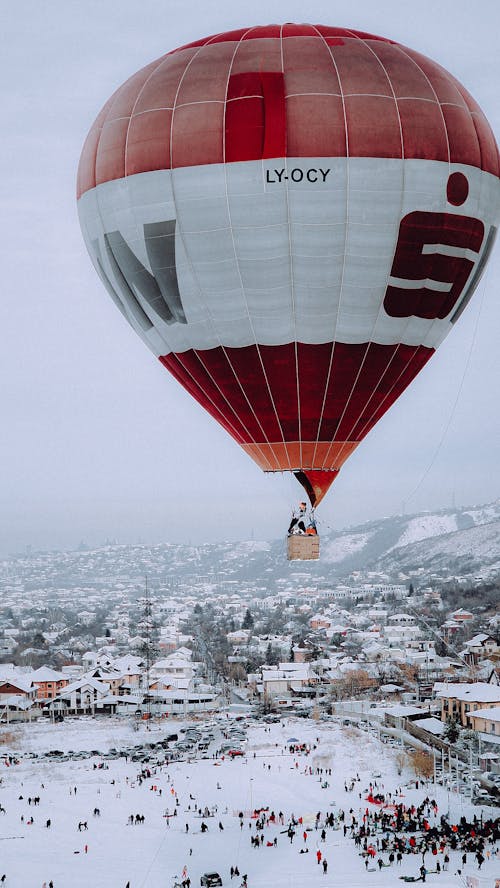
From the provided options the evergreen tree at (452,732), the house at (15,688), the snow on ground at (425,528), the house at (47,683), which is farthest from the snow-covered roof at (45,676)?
the snow on ground at (425,528)

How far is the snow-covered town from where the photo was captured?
1712cm

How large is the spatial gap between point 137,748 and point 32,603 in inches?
3946

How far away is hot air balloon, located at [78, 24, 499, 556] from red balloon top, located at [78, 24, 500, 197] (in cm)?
2

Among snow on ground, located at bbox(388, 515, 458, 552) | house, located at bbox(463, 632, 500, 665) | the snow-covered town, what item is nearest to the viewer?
the snow-covered town

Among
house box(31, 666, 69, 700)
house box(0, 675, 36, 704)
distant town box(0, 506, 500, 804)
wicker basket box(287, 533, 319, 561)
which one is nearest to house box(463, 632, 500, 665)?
distant town box(0, 506, 500, 804)

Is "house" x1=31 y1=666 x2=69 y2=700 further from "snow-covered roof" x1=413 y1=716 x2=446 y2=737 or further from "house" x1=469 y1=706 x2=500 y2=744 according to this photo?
"house" x1=469 y1=706 x2=500 y2=744

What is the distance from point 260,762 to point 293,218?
17.2m

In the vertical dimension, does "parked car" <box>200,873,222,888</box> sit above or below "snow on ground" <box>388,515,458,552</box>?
below

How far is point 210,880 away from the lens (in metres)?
15.9

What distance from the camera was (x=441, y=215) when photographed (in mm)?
12555

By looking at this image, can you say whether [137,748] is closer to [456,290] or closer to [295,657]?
[456,290]

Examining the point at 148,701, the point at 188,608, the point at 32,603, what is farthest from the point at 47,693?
the point at 32,603

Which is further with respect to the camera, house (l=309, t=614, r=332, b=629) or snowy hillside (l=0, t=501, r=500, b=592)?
snowy hillside (l=0, t=501, r=500, b=592)

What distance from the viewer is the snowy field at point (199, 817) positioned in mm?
16500
